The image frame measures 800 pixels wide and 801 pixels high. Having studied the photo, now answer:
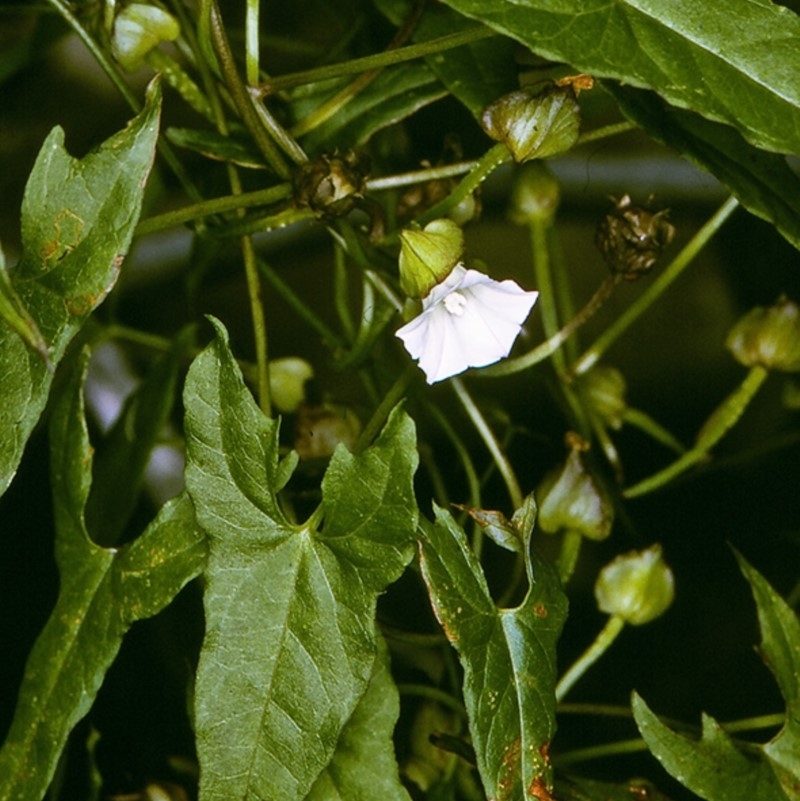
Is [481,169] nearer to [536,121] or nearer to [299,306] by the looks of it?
[536,121]

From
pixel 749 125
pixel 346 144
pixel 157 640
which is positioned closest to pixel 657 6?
pixel 749 125

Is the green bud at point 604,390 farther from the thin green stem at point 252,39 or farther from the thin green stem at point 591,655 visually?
the thin green stem at point 252,39

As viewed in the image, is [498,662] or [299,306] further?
[299,306]

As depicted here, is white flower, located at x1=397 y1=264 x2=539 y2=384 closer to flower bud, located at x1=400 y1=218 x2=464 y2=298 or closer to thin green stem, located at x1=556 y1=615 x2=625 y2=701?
flower bud, located at x1=400 y1=218 x2=464 y2=298

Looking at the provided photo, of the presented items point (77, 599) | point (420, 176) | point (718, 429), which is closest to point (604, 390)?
point (718, 429)

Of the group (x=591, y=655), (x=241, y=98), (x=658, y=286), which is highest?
(x=241, y=98)

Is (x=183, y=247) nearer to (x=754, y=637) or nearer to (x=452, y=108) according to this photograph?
(x=452, y=108)
